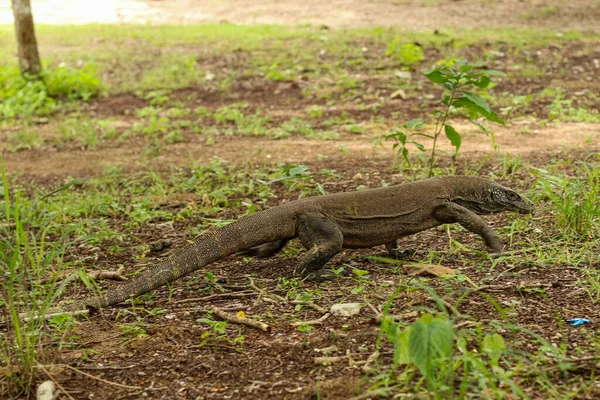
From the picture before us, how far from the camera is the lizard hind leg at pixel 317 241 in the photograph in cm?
372

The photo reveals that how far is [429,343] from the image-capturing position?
219cm

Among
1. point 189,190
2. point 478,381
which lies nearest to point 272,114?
point 189,190

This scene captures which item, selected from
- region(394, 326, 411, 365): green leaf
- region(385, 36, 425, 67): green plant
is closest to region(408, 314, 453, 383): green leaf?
region(394, 326, 411, 365): green leaf

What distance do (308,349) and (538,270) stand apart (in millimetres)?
1363

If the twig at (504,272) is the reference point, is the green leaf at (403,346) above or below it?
above

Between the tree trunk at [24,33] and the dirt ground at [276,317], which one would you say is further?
the tree trunk at [24,33]

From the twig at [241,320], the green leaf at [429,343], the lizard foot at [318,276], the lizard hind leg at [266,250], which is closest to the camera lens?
the green leaf at [429,343]

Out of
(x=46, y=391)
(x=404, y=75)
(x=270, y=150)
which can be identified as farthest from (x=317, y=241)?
(x=404, y=75)

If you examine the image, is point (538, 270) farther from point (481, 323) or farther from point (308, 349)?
point (308, 349)

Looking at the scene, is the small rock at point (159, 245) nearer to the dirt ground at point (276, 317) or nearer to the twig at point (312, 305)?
the dirt ground at point (276, 317)

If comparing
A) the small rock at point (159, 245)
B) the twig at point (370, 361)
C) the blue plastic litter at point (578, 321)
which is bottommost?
the small rock at point (159, 245)

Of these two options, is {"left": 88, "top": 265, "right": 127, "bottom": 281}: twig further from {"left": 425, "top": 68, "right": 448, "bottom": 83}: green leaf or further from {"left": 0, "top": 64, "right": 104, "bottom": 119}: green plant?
{"left": 0, "top": 64, "right": 104, "bottom": 119}: green plant

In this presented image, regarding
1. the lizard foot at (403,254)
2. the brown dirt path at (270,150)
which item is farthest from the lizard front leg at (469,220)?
the brown dirt path at (270,150)

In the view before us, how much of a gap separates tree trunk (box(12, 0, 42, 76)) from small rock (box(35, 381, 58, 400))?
7841mm
